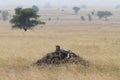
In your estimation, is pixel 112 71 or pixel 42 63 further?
pixel 42 63

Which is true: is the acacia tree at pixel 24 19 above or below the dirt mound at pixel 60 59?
below

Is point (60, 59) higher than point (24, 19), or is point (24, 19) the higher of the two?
point (60, 59)

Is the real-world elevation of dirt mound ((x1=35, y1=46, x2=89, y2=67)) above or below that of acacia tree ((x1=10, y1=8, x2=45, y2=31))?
above

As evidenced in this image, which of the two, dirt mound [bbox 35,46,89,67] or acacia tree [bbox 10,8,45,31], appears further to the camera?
acacia tree [bbox 10,8,45,31]

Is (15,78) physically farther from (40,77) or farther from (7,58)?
(7,58)

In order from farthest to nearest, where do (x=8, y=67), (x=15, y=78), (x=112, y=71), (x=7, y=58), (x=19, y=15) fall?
(x=19, y=15) → (x=7, y=58) → (x=8, y=67) → (x=112, y=71) → (x=15, y=78)

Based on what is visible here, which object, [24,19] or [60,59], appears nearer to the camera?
[60,59]

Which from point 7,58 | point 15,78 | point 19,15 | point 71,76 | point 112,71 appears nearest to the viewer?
point 15,78

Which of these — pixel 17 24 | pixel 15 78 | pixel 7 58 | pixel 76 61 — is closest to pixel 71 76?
pixel 15 78

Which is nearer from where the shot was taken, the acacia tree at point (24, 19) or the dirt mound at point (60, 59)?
the dirt mound at point (60, 59)

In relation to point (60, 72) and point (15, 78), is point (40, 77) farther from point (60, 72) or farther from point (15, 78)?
point (60, 72)

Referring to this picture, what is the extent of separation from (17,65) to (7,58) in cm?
255

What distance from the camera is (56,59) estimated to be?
1648 centimetres

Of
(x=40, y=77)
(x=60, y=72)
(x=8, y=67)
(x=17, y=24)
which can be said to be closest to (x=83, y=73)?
(x=60, y=72)
